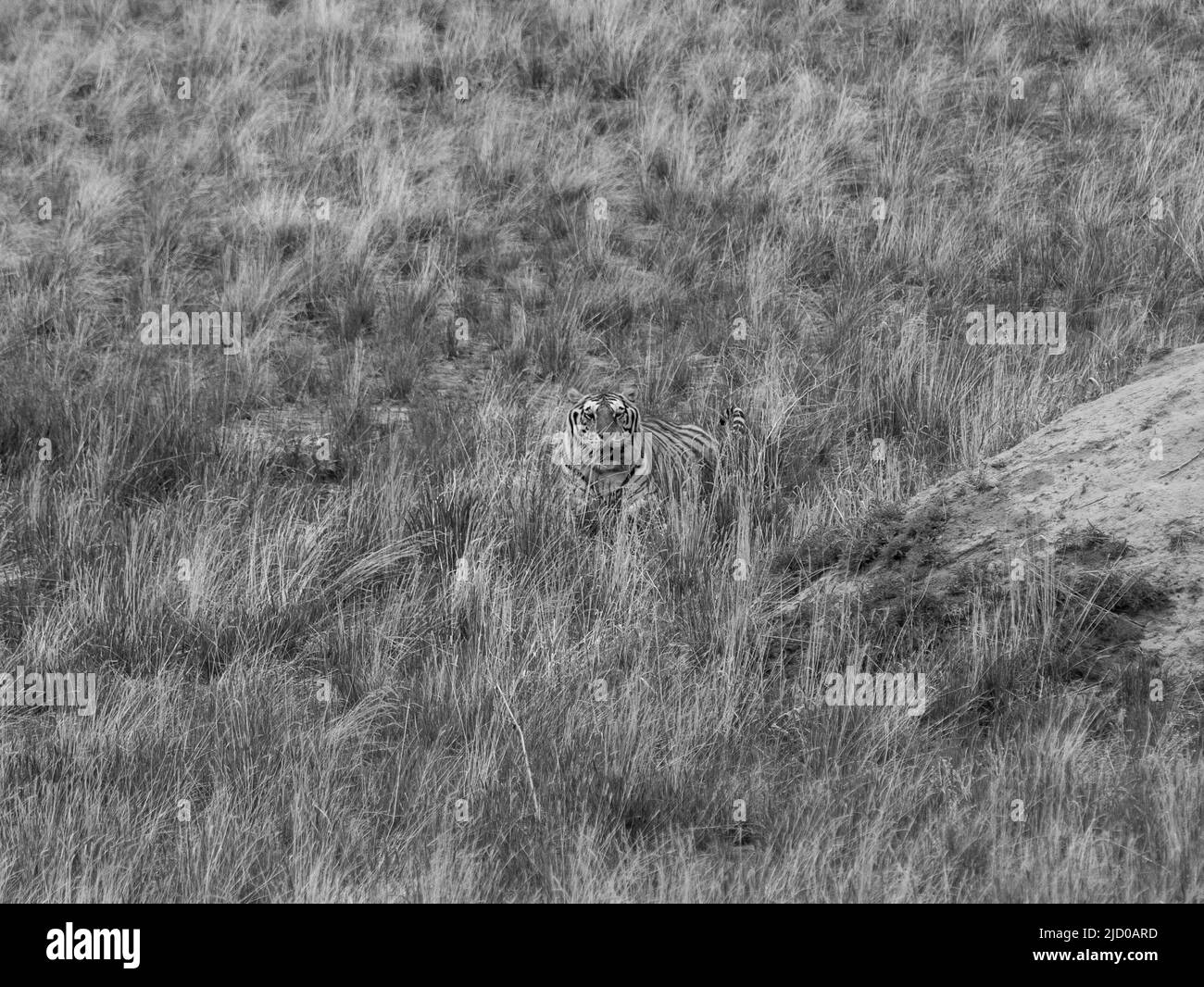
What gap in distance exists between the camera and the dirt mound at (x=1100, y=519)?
5516 millimetres

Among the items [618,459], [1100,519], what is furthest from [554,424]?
[1100,519]

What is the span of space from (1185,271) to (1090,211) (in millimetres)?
1023

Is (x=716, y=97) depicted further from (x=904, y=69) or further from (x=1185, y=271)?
(x=1185, y=271)

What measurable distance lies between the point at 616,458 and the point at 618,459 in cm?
1

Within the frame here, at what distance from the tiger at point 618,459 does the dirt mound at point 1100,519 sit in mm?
1389

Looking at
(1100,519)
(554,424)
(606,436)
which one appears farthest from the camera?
(554,424)

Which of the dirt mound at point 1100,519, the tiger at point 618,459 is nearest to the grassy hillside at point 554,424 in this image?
the dirt mound at point 1100,519

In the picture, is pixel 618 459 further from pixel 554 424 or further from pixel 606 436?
pixel 554 424

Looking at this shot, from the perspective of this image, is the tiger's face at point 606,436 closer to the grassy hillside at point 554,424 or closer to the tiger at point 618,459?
the tiger at point 618,459

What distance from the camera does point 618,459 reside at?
739 cm

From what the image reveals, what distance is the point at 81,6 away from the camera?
14078 mm

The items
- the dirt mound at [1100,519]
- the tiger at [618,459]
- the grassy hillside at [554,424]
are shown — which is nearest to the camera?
the grassy hillside at [554,424]

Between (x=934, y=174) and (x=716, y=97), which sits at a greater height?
(x=716, y=97)

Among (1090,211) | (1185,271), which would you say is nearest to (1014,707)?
(1185,271)
